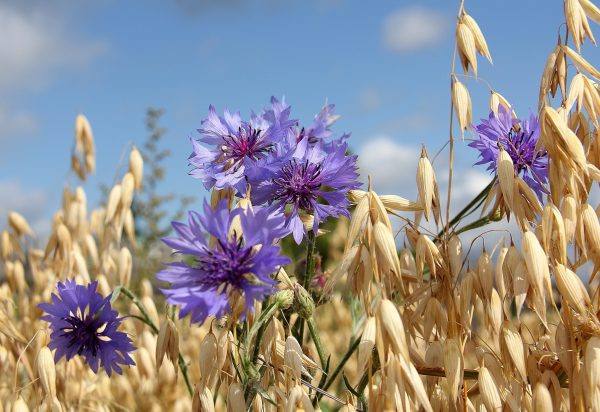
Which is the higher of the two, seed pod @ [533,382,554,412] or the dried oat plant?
the dried oat plant

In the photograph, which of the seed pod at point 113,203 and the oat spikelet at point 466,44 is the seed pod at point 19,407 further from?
the oat spikelet at point 466,44

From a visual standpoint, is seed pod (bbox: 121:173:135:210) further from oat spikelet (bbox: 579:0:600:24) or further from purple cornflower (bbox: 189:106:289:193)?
oat spikelet (bbox: 579:0:600:24)

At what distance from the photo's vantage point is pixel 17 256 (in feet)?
5.95

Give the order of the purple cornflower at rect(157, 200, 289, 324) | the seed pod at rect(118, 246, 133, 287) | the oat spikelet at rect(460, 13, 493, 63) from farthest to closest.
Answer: the seed pod at rect(118, 246, 133, 287) < the oat spikelet at rect(460, 13, 493, 63) < the purple cornflower at rect(157, 200, 289, 324)

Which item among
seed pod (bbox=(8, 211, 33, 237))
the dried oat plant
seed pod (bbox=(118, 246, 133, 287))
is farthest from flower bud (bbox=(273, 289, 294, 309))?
seed pod (bbox=(8, 211, 33, 237))

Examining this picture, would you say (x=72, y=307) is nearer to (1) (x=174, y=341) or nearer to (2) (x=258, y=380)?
(1) (x=174, y=341)

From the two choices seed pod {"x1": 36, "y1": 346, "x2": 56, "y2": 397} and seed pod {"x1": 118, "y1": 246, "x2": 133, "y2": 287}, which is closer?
seed pod {"x1": 36, "y1": 346, "x2": 56, "y2": 397}

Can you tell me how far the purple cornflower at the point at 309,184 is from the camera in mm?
795

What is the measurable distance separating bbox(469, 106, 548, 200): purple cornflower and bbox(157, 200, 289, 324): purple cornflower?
0.35 m

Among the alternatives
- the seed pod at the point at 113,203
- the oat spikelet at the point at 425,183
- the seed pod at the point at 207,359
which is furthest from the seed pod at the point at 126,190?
the oat spikelet at the point at 425,183

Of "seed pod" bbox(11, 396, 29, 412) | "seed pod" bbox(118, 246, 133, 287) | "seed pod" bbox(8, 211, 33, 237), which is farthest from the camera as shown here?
"seed pod" bbox(8, 211, 33, 237)

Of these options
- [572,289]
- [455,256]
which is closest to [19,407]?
[455,256]

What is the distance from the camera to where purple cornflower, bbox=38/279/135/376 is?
902 mm

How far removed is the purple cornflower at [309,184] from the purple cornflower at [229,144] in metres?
0.04
